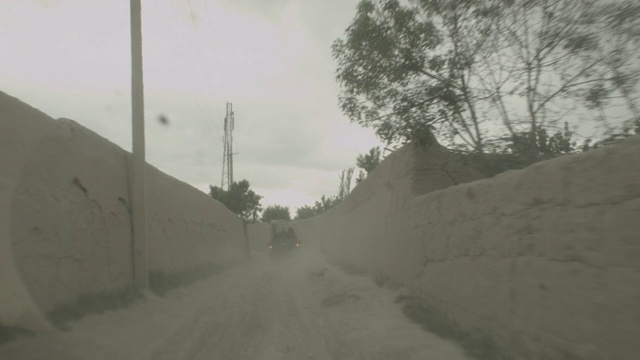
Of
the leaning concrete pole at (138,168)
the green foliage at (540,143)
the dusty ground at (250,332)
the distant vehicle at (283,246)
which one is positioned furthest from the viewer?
the distant vehicle at (283,246)

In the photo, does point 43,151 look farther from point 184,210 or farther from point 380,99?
point 184,210

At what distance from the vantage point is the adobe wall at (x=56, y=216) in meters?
6.48

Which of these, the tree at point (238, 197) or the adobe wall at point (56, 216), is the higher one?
the tree at point (238, 197)

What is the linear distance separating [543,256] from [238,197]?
146 feet

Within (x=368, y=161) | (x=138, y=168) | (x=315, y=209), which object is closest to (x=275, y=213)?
(x=315, y=209)

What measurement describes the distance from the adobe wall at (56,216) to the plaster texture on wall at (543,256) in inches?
226

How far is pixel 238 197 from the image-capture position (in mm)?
48312

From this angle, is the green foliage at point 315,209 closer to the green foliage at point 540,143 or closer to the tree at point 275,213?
the tree at point 275,213

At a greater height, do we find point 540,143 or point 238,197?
point 238,197

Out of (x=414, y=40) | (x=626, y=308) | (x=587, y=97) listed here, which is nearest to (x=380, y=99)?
(x=414, y=40)

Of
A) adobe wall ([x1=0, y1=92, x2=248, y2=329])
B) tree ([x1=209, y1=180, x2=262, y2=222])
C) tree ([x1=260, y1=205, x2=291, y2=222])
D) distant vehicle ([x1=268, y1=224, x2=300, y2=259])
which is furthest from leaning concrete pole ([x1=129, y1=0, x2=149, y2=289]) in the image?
tree ([x1=260, y1=205, x2=291, y2=222])

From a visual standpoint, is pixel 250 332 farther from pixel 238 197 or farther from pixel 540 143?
pixel 238 197

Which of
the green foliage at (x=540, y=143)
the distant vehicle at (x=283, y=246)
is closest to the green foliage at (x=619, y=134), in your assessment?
the green foliage at (x=540, y=143)

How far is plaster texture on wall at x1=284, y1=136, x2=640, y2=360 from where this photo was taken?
13.1 ft
